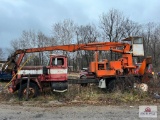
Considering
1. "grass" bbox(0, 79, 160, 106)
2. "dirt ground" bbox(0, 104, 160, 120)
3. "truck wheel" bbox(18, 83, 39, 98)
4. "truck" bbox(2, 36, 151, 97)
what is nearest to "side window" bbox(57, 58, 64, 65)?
"truck" bbox(2, 36, 151, 97)

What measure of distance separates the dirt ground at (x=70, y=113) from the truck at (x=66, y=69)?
2890 millimetres

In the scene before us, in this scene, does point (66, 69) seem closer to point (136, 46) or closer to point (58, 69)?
point (58, 69)

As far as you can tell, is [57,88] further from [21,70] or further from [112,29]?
[112,29]

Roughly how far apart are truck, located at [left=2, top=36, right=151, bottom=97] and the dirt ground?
2.89 meters

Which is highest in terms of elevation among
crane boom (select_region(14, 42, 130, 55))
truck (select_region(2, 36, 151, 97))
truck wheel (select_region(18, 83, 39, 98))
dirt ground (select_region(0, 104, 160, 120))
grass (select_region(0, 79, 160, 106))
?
crane boom (select_region(14, 42, 130, 55))

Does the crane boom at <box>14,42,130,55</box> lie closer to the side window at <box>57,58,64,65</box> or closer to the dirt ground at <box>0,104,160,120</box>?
the side window at <box>57,58,64,65</box>

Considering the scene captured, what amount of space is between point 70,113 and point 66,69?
5.77 meters

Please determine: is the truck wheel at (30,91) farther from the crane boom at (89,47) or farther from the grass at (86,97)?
the crane boom at (89,47)

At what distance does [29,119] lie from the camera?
442 inches

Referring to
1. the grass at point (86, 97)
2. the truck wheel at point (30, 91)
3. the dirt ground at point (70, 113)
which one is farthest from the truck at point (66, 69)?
the dirt ground at point (70, 113)

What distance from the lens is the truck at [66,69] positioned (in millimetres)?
17584

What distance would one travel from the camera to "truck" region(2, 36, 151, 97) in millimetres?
17584

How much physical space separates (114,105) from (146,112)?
129 inches

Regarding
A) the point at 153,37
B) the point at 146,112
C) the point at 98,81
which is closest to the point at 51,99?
the point at 98,81
